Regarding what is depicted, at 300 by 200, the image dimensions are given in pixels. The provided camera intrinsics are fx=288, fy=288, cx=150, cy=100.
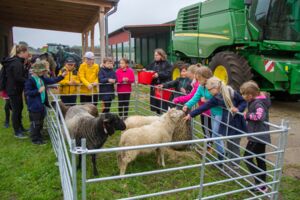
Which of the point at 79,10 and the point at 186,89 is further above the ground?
the point at 79,10

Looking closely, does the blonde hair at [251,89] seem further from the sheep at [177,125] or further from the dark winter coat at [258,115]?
the sheep at [177,125]

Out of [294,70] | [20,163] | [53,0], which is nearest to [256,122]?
[20,163]

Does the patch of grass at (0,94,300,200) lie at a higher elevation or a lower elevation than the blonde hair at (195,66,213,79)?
lower

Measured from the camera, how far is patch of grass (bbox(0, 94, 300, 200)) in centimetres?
354

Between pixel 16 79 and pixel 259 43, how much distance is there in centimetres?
598

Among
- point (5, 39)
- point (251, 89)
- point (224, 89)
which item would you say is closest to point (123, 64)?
point (224, 89)

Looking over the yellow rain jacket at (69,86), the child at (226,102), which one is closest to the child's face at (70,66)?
the yellow rain jacket at (69,86)

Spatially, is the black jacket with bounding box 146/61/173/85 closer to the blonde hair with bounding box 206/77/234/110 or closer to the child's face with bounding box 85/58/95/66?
the child's face with bounding box 85/58/95/66

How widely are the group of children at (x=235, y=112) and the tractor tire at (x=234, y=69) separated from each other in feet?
9.85

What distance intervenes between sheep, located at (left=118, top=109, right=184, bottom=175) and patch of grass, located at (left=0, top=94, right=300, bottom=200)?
0.79ft

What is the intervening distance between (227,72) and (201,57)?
2.30 metres

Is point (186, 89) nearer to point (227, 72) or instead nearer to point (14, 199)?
point (227, 72)

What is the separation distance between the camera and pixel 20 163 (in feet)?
14.7

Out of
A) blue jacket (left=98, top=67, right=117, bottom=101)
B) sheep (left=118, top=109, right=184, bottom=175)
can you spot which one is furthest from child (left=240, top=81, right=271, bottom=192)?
blue jacket (left=98, top=67, right=117, bottom=101)
